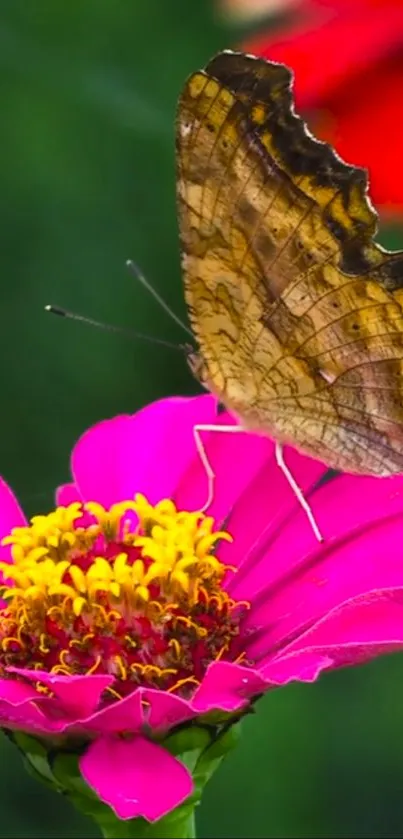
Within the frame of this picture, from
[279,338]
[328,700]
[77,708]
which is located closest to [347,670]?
[328,700]

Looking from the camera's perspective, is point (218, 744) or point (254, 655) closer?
point (218, 744)

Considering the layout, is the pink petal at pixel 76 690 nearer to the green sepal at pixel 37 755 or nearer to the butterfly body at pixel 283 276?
the green sepal at pixel 37 755

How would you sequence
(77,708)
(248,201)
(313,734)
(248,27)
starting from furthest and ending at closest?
1. (248,27)
2. (313,734)
3. (248,201)
4. (77,708)

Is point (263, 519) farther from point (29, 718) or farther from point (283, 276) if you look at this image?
point (29, 718)

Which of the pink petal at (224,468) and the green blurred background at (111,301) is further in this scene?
the green blurred background at (111,301)

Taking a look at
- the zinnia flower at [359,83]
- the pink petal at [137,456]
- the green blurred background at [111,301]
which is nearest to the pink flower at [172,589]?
the pink petal at [137,456]

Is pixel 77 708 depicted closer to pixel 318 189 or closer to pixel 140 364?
pixel 318 189

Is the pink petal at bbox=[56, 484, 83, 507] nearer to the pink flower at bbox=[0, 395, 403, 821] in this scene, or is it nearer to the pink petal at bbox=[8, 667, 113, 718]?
the pink flower at bbox=[0, 395, 403, 821]
